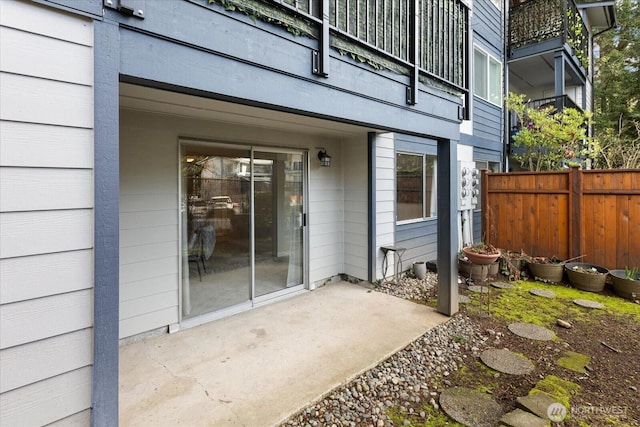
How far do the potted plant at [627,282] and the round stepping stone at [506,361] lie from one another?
9.73ft

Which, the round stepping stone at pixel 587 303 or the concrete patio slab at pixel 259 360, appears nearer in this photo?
the concrete patio slab at pixel 259 360

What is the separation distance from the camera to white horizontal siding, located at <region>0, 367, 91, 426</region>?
121cm

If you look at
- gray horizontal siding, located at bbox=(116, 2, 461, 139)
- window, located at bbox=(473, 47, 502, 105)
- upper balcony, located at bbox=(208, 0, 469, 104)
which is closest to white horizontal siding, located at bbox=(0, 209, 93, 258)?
gray horizontal siding, located at bbox=(116, 2, 461, 139)

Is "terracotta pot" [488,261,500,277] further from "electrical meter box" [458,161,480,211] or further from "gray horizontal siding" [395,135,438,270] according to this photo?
"electrical meter box" [458,161,480,211]

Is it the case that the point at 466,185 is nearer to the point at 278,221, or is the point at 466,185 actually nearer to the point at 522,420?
the point at 278,221

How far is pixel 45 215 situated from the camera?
128 cm

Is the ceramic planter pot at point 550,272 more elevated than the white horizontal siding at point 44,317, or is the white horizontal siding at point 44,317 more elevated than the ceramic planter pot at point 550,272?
the white horizontal siding at point 44,317

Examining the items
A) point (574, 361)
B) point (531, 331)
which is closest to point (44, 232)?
point (574, 361)

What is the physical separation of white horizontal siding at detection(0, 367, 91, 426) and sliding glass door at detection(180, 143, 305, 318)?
7.52 ft

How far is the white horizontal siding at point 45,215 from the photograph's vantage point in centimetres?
120

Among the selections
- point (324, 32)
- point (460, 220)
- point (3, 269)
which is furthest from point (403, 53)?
point (460, 220)

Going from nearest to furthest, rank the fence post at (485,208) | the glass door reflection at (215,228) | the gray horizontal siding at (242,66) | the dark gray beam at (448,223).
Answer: the gray horizontal siding at (242,66)
the glass door reflection at (215,228)
the dark gray beam at (448,223)
the fence post at (485,208)

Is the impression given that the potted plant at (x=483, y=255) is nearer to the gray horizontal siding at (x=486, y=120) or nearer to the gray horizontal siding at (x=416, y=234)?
the gray horizontal siding at (x=416, y=234)

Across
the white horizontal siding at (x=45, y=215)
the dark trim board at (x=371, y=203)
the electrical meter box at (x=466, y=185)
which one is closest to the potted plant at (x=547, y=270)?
the electrical meter box at (x=466, y=185)
